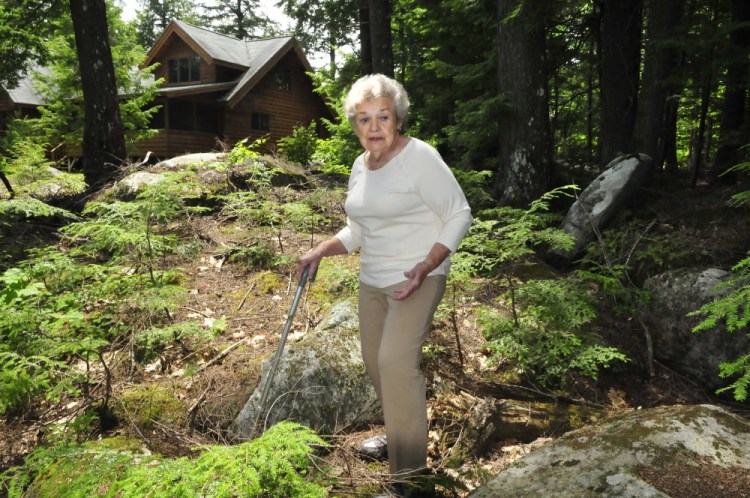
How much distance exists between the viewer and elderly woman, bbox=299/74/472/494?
2.44 m

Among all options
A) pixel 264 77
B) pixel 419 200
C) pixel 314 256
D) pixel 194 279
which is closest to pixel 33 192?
pixel 194 279

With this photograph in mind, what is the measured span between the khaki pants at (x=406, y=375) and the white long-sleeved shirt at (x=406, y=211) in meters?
0.16

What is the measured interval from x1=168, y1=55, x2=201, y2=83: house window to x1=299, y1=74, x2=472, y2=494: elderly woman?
85.2 feet

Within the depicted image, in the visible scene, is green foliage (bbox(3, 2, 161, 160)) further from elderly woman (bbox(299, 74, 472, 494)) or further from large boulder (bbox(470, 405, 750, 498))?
large boulder (bbox(470, 405, 750, 498))

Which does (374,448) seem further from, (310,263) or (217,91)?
(217,91)

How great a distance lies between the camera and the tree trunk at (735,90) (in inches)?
239

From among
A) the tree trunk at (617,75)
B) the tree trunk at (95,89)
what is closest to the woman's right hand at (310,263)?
the tree trunk at (617,75)

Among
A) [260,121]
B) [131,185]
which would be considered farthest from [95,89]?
[260,121]

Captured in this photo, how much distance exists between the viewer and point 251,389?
354 centimetres

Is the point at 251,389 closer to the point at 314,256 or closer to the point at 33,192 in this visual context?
the point at 314,256

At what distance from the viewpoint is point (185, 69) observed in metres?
25.8

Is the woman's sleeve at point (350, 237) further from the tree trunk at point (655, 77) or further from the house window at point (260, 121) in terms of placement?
the house window at point (260, 121)

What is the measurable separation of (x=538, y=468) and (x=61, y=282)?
13.8 feet

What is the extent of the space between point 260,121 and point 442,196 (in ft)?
84.3
